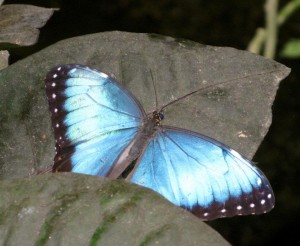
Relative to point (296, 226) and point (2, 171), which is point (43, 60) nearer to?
point (2, 171)

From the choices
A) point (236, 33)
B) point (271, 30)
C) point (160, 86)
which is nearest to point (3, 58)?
point (160, 86)

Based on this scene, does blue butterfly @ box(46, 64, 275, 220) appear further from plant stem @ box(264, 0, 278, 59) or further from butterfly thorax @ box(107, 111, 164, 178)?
plant stem @ box(264, 0, 278, 59)

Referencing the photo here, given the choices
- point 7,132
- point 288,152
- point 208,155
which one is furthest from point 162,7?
A: point 7,132

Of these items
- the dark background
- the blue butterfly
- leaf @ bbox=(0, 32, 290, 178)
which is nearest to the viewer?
leaf @ bbox=(0, 32, 290, 178)

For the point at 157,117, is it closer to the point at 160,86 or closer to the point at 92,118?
the point at 160,86

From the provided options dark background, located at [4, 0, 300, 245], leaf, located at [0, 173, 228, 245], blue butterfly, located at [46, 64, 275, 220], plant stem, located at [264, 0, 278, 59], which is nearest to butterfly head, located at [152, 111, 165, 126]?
blue butterfly, located at [46, 64, 275, 220]

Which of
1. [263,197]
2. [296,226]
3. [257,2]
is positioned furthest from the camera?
[257,2]
